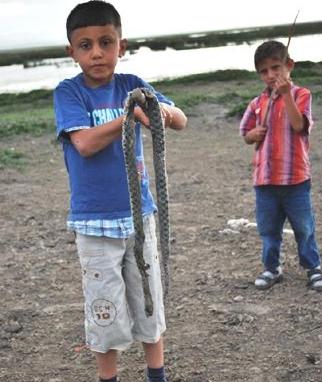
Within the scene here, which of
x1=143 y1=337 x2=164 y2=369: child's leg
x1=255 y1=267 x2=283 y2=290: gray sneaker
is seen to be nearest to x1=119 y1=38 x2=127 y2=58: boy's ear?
x1=143 y1=337 x2=164 y2=369: child's leg

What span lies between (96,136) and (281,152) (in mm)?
1950

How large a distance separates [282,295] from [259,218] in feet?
1.83

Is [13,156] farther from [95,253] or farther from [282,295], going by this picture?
[95,253]

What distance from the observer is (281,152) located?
429 centimetres

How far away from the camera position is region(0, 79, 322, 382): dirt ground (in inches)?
143

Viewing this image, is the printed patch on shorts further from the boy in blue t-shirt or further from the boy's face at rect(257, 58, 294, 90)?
the boy's face at rect(257, 58, 294, 90)

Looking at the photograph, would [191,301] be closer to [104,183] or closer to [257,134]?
[257,134]

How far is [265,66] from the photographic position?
417cm

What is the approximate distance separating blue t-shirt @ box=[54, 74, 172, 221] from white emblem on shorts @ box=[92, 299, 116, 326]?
15.8 inches

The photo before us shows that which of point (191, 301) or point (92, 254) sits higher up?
point (92, 254)

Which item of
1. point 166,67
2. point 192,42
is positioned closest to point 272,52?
point 166,67

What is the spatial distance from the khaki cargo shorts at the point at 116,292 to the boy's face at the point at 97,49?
72cm

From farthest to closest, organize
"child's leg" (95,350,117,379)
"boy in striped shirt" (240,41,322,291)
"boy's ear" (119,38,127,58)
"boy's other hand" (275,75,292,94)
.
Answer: "boy in striped shirt" (240,41,322,291)
"boy's other hand" (275,75,292,94)
"child's leg" (95,350,117,379)
"boy's ear" (119,38,127,58)

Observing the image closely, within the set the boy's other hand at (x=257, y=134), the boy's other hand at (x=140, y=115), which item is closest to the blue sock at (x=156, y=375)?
the boy's other hand at (x=140, y=115)
